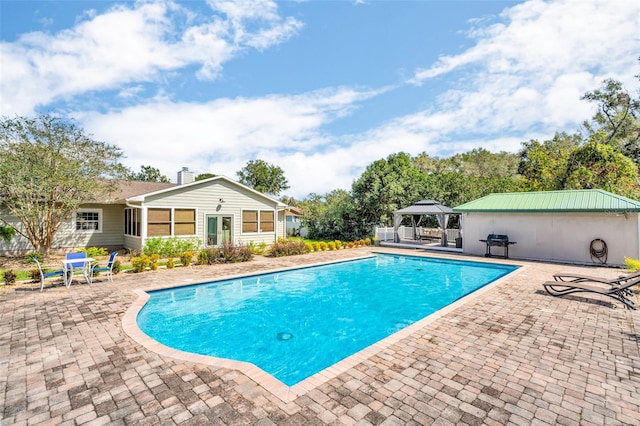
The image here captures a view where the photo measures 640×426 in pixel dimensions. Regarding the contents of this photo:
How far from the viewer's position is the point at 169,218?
16.2m

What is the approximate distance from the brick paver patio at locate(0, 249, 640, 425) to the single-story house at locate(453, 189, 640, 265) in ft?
28.5

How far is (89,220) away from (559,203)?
24133 millimetres

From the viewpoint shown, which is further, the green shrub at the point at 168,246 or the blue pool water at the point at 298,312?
the green shrub at the point at 168,246

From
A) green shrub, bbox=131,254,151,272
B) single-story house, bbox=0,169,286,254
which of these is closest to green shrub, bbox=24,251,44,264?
single-story house, bbox=0,169,286,254

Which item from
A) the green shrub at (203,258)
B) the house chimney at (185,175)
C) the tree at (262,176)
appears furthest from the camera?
the tree at (262,176)

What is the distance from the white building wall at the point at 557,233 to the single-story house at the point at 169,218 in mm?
12590

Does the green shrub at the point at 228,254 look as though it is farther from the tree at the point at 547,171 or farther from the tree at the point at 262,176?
the tree at the point at 262,176

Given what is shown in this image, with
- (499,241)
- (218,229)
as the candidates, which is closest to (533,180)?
(499,241)

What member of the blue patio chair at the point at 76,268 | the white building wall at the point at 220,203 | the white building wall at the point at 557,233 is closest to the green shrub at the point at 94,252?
the white building wall at the point at 220,203

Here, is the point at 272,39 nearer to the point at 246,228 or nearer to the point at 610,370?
the point at 246,228

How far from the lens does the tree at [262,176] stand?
172 ft

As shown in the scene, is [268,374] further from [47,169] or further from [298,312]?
[47,169]

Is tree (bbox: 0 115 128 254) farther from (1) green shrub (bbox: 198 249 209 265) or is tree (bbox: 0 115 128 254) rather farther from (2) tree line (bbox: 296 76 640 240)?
(2) tree line (bbox: 296 76 640 240)

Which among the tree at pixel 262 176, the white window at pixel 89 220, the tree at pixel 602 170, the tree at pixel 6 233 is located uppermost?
the tree at pixel 262 176
